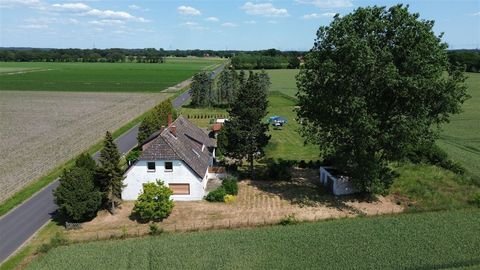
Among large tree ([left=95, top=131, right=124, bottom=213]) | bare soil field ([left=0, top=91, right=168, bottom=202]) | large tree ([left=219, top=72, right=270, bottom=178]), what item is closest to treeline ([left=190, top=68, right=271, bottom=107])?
bare soil field ([left=0, top=91, right=168, bottom=202])

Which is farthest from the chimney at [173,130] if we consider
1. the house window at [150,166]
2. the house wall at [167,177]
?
the house wall at [167,177]

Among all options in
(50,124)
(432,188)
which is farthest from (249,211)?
(50,124)

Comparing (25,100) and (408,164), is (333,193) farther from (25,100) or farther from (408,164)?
(25,100)

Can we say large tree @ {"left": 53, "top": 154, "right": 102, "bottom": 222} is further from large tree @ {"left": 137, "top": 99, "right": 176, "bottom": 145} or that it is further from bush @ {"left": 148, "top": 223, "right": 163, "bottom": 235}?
large tree @ {"left": 137, "top": 99, "right": 176, "bottom": 145}

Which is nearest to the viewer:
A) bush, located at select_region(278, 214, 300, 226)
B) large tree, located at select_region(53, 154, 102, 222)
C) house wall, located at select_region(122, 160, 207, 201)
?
bush, located at select_region(278, 214, 300, 226)

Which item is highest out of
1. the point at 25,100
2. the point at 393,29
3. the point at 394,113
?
the point at 393,29

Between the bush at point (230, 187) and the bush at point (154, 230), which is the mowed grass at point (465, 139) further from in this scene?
the bush at point (154, 230)

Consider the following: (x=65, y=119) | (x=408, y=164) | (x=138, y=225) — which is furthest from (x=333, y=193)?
(x=65, y=119)
